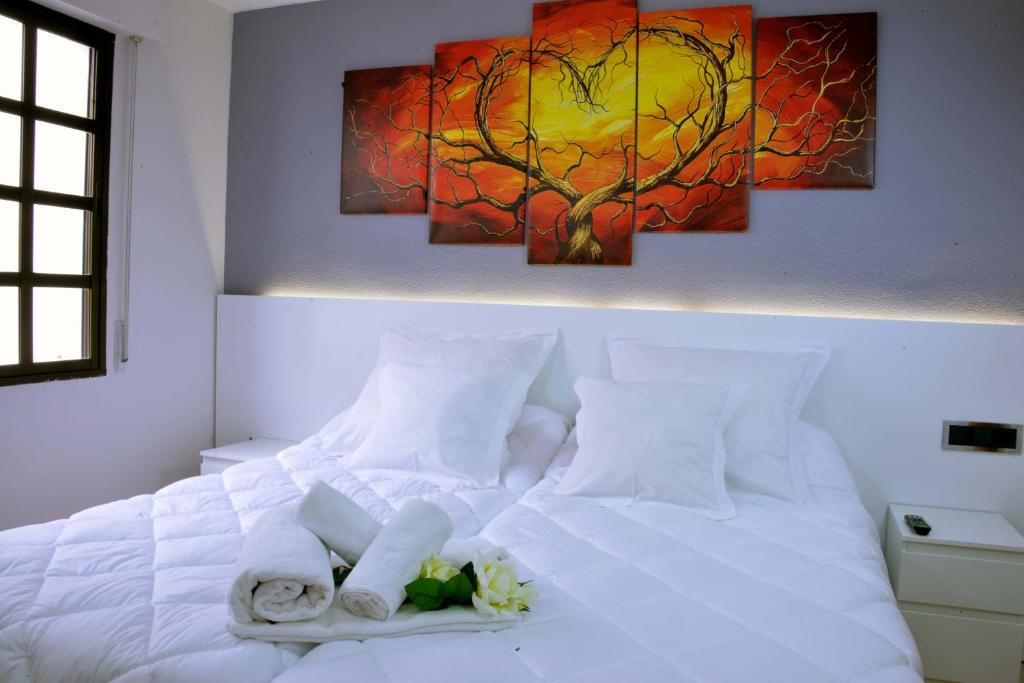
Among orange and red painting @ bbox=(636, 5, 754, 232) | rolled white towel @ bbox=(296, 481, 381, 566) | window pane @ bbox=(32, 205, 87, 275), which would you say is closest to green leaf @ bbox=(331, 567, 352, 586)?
rolled white towel @ bbox=(296, 481, 381, 566)

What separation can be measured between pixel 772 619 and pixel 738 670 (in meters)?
0.23

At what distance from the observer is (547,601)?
1475mm

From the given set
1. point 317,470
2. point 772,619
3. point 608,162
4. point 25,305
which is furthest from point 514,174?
point 772,619

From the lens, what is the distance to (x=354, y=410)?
2.82 m

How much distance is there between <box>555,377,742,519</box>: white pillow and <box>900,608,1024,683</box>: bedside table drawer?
763mm

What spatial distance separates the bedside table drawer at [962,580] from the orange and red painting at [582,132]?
1400 millimetres

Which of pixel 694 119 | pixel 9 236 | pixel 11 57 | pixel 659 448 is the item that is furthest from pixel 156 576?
pixel 694 119

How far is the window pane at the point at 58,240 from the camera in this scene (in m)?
2.70

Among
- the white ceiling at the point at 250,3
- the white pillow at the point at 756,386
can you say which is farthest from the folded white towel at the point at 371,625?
the white ceiling at the point at 250,3

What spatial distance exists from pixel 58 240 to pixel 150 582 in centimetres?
179

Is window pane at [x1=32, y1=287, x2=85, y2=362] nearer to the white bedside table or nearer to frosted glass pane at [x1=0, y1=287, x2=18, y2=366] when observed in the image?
frosted glass pane at [x1=0, y1=287, x2=18, y2=366]

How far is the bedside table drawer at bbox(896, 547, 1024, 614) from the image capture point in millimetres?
2170

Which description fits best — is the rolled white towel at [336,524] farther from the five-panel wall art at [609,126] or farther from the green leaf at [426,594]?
the five-panel wall art at [609,126]

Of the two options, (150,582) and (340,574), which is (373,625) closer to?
(340,574)
